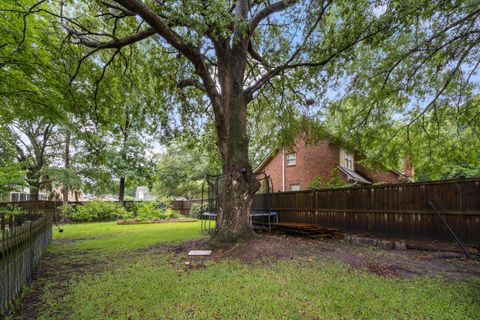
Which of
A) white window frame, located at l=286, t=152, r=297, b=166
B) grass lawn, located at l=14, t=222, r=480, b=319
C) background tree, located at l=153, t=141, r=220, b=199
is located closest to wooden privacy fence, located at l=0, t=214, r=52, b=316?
grass lawn, located at l=14, t=222, r=480, b=319

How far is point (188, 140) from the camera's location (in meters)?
11.1

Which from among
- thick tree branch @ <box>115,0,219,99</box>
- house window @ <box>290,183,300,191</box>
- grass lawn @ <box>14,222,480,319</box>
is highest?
thick tree branch @ <box>115,0,219,99</box>

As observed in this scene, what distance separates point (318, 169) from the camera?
16.1 metres

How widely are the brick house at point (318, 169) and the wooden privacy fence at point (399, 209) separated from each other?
5.72 m

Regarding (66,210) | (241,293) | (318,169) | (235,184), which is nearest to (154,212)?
(66,210)

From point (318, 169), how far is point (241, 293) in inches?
540

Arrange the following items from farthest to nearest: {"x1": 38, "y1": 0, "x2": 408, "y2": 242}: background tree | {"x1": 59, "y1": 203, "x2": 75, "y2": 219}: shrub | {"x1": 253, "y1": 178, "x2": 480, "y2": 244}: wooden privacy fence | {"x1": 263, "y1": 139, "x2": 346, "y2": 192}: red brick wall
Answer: {"x1": 263, "y1": 139, "x2": 346, "y2": 192}: red brick wall → {"x1": 59, "y1": 203, "x2": 75, "y2": 219}: shrub → {"x1": 253, "y1": 178, "x2": 480, "y2": 244}: wooden privacy fence → {"x1": 38, "y1": 0, "x2": 408, "y2": 242}: background tree

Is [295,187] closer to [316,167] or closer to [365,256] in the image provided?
[316,167]

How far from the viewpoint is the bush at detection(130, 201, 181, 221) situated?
642 inches

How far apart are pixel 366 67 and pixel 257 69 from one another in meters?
3.70

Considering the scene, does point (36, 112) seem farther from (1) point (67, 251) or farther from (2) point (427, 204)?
(2) point (427, 204)

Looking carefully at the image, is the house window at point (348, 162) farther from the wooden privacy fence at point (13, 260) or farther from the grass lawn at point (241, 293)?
the wooden privacy fence at point (13, 260)

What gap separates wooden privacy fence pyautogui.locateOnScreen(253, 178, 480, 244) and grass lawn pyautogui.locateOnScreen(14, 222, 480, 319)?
2953 mm

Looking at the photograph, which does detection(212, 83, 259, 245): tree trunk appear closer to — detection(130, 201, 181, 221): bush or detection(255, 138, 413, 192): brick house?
detection(255, 138, 413, 192): brick house
